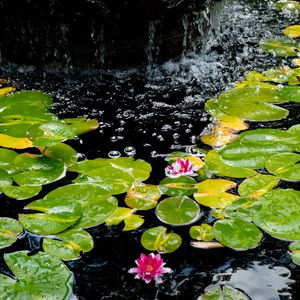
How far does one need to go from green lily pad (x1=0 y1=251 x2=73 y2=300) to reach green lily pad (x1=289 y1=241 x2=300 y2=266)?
0.58 metres

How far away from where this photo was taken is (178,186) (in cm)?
160

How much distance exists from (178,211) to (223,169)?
10.8 inches

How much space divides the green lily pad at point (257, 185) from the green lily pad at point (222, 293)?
0.40 m

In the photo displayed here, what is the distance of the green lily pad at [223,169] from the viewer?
5.38ft

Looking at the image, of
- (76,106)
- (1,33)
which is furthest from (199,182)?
(1,33)

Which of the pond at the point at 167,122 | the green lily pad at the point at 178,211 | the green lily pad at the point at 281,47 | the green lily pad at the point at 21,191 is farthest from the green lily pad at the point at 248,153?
the green lily pad at the point at 281,47

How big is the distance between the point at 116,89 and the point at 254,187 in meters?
1.00

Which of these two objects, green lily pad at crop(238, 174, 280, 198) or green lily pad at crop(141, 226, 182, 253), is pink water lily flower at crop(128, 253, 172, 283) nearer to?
green lily pad at crop(141, 226, 182, 253)

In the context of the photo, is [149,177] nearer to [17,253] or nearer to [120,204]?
[120,204]

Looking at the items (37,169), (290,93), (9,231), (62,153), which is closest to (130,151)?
(62,153)

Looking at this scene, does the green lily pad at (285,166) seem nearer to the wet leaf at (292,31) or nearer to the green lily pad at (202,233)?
the green lily pad at (202,233)

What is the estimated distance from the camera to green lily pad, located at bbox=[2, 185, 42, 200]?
1557 millimetres

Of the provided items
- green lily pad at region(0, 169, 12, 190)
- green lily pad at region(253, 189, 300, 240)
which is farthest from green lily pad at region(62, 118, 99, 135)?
green lily pad at region(253, 189, 300, 240)

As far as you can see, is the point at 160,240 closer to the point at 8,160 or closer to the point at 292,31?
the point at 8,160
